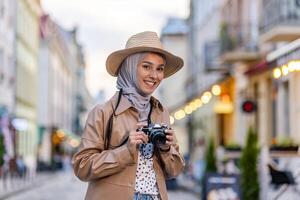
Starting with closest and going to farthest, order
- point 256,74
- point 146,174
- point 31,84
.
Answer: point 146,174 → point 256,74 → point 31,84

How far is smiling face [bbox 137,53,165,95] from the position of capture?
4480 millimetres

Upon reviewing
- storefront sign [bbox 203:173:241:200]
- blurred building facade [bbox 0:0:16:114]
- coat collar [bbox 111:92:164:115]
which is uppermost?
blurred building facade [bbox 0:0:16:114]

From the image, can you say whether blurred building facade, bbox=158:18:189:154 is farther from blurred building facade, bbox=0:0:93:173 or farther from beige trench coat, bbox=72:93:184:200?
beige trench coat, bbox=72:93:184:200

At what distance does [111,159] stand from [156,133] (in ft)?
0.84

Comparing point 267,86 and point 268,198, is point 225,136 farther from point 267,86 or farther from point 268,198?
point 268,198

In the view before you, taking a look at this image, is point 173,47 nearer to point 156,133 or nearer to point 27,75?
point 27,75

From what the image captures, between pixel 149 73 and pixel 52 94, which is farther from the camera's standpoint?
pixel 52 94

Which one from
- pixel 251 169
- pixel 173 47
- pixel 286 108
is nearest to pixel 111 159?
pixel 251 169

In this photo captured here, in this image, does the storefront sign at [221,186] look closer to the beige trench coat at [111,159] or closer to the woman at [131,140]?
the woman at [131,140]

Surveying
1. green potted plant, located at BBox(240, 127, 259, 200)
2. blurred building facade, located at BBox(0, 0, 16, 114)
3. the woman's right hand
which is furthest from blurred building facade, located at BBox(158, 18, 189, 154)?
the woman's right hand

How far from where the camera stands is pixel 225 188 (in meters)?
14.9

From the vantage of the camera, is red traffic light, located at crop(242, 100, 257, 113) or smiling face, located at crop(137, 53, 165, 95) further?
red traffic light, located at crop(242, 100, 257, 113)

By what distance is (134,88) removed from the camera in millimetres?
4516

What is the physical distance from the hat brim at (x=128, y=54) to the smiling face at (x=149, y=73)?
0.05 metres
